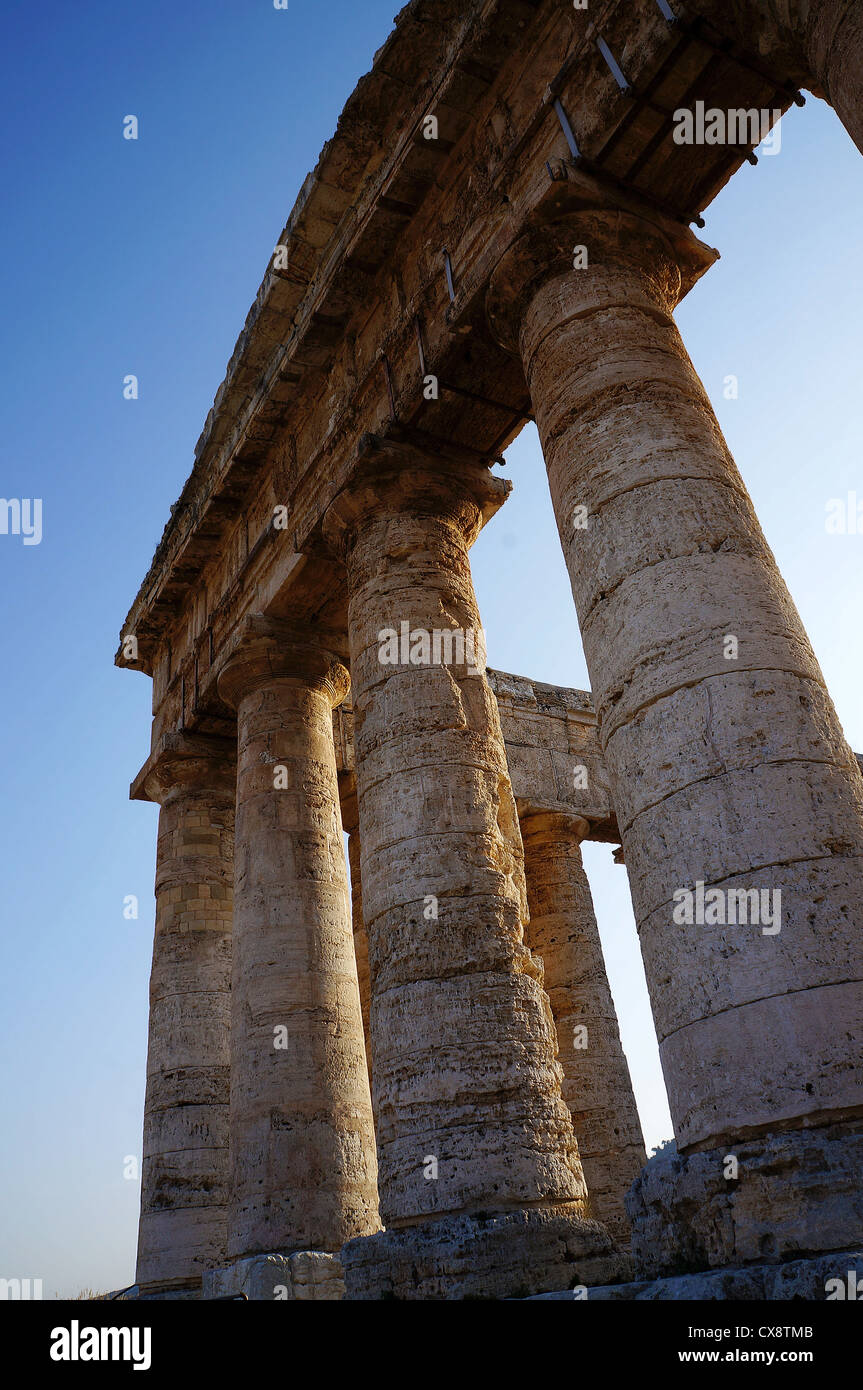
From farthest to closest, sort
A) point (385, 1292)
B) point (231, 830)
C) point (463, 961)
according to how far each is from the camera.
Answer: point (231, 830) → point (463, 961) → point (385, 1292)

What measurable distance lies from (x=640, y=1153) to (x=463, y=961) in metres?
8.51

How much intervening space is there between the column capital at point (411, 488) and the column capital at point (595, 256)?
6.24 ft

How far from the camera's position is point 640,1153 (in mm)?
13680

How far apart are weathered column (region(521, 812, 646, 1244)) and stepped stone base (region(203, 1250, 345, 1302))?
541 centimetres

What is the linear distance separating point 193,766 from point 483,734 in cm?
627

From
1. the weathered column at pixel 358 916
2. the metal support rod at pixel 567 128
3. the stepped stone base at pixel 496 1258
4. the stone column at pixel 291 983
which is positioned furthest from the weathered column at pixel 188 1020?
the metal support rod at pixel 567 128

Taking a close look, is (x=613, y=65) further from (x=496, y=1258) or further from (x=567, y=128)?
(x=496, y=1258)

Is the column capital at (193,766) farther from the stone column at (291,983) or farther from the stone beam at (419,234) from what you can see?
the stone column at (291,983)

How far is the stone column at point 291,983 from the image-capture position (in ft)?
28.8
